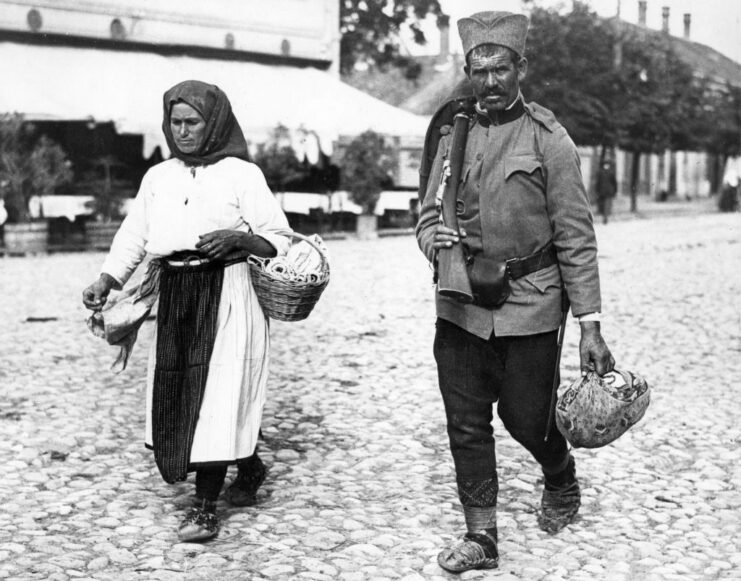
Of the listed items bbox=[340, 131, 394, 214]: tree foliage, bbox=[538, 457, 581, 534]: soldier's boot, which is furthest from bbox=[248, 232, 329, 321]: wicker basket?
bbox=[340, 131, 394, 214]: tree foliage

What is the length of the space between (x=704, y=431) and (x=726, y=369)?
2.10 metres

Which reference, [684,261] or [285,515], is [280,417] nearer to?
[285,515]

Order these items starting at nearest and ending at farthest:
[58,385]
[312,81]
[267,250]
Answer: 1. [267,250]
2. [58,385]
3. [312,81]

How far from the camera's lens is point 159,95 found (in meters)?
20.7

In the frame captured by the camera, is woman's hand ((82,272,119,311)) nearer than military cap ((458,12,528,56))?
No

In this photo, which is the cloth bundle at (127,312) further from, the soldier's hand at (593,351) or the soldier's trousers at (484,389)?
the soldier's hand at (593,351)

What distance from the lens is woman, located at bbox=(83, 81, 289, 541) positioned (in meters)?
4.35

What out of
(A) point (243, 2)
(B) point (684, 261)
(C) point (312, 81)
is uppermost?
(A) point (243, 2)

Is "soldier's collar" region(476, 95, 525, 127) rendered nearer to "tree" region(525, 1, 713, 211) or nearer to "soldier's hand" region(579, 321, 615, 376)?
"soldier's hand" region(579, 321, 615, 376)

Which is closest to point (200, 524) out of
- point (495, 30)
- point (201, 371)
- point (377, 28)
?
point (201, 371)

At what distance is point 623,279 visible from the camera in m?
14.4

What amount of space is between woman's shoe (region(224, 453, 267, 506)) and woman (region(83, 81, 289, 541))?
28cm

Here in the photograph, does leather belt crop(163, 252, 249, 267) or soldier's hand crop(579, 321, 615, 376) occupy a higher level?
leather belt crop(163, 252, 249, 267)

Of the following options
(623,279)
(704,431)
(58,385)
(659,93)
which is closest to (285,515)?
(704,431)
